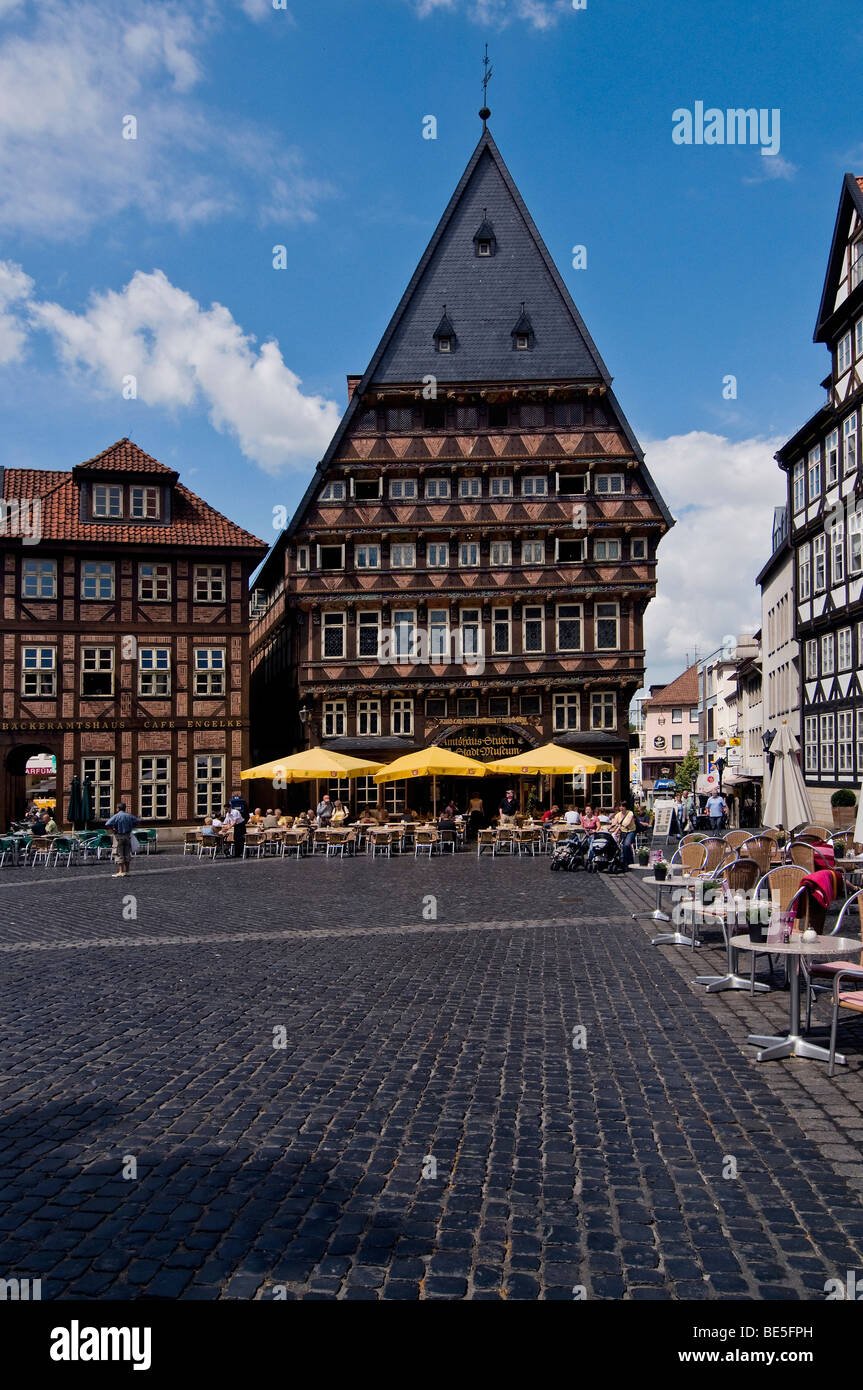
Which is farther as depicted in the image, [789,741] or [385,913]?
[789,741]

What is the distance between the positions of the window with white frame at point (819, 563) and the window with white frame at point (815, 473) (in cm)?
159

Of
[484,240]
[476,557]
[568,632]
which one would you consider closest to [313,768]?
[476,557]

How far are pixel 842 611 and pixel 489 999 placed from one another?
2710 centimetres

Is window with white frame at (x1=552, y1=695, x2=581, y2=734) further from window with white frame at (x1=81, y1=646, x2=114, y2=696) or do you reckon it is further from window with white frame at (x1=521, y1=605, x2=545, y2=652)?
window with white frame at (x1=81, y1=646, x2=114, y2=696)

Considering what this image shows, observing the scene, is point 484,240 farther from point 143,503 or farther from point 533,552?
point 143,503

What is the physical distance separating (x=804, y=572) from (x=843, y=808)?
1264 cm

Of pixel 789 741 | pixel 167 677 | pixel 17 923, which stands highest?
pixel 167 677

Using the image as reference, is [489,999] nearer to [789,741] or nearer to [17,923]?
[17,923]

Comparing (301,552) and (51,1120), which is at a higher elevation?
(301,552)

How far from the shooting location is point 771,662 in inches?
2030

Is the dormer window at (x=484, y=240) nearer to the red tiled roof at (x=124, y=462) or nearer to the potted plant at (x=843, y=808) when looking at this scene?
the red tiled roof at (x=124, y=462)

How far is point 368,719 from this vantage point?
39.4m
